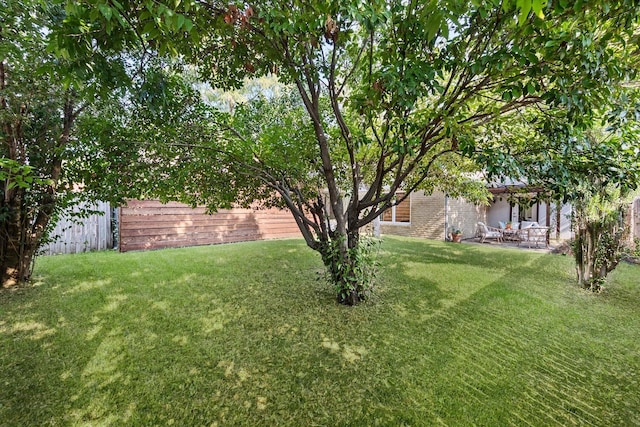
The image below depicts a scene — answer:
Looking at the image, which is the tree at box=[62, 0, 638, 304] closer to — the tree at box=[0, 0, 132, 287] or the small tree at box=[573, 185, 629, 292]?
the tree at box=[0, 0, 132, 287]

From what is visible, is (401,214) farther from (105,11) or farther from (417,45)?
(105,11)

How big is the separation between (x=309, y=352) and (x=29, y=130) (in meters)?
5.14

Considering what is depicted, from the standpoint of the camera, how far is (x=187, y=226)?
9016 mm

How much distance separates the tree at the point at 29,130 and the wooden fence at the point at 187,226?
10.5ft

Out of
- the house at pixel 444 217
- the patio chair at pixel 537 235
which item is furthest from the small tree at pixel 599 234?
the house at pixel 444 217

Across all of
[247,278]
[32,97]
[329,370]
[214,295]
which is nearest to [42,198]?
[32,97]

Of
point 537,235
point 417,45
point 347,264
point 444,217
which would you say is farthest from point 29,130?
point 537,235

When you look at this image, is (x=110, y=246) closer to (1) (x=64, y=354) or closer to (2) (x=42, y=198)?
(2) (x=42, y=198)

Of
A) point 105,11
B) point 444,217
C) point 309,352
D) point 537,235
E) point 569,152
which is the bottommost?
point 309,352

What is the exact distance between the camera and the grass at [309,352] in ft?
6.97

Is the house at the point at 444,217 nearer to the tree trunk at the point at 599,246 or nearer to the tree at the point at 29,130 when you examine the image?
the tree trunk at the point at 599,246

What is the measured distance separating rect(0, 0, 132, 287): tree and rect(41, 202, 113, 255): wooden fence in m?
2.59

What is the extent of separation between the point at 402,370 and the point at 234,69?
12.5ft

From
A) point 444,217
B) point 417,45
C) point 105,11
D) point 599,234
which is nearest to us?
point 105,11
